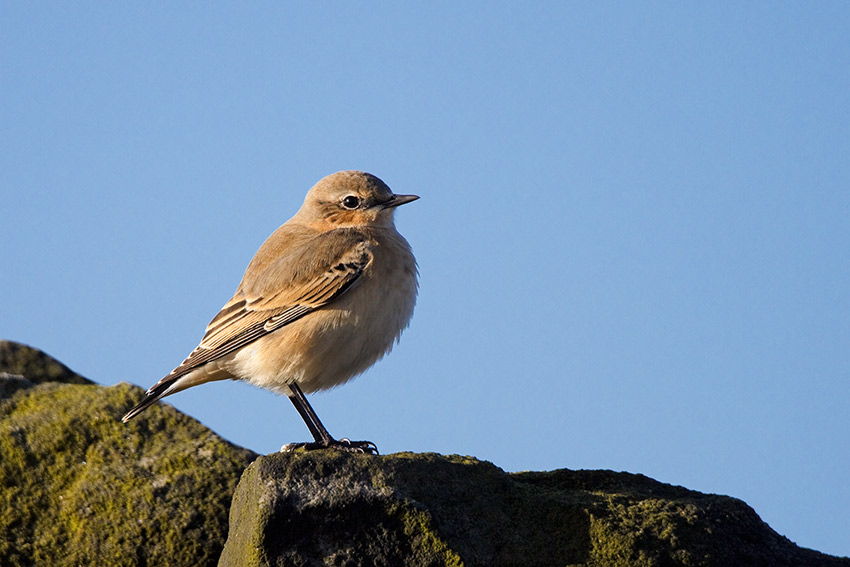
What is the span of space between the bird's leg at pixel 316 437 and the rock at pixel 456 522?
84 cm

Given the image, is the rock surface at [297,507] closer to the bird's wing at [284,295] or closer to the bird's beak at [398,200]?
the bird's wing at [284,295]

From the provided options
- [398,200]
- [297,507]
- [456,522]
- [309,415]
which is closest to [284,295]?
[309,415]

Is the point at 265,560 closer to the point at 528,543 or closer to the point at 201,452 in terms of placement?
the point at 528,543

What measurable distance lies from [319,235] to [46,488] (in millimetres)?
3569

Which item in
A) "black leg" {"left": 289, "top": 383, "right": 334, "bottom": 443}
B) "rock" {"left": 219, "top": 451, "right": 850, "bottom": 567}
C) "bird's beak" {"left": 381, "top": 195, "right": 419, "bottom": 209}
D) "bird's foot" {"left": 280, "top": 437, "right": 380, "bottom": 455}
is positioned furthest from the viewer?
"bird's beak" {"left": 381, "top": 195, "right": 419, "bottom": 209}

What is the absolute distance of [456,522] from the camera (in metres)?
6.65

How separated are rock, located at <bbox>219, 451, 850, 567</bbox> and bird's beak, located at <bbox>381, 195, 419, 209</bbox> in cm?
316

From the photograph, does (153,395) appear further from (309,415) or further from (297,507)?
(297,507)

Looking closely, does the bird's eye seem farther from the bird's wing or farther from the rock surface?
the rock surface

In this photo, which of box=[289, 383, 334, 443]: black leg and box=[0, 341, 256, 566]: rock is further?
box=[289, 383, 334, 443]: black leg

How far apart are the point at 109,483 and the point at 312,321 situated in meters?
2.40

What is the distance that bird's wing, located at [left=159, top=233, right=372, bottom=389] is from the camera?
859cm

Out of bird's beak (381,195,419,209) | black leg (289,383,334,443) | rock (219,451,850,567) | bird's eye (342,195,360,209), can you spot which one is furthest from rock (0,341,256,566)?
bird's beak (381,195,419,209)

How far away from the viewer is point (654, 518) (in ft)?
23.0
